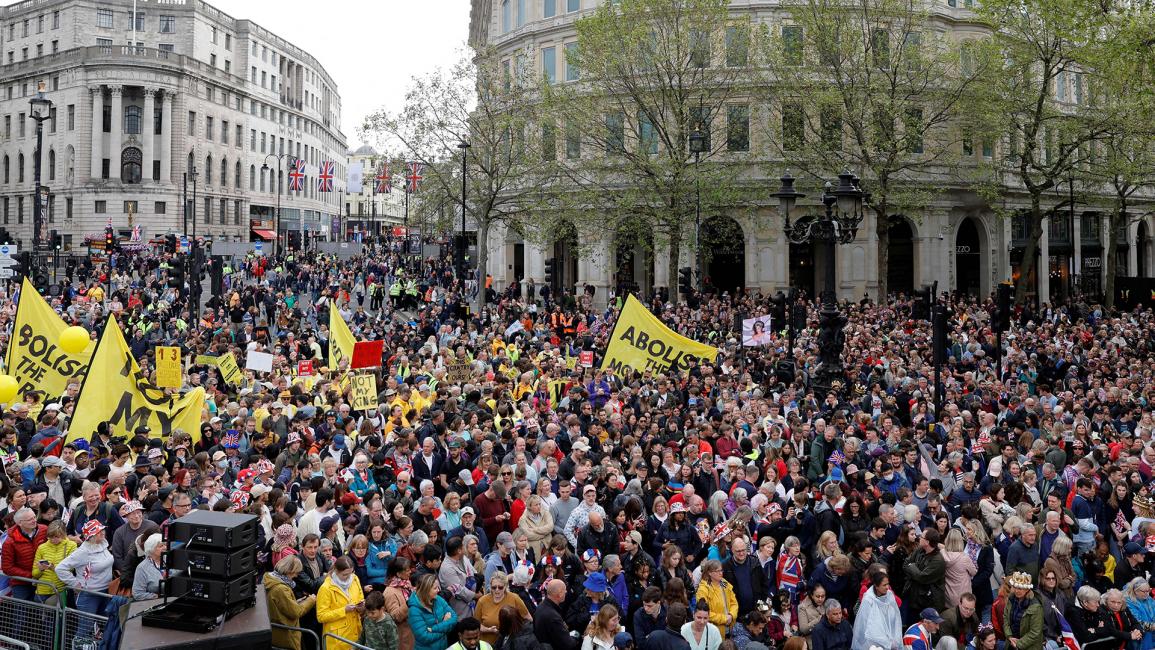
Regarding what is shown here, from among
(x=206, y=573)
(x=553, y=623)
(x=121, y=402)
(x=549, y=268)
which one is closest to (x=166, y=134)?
(x=549, y=268)

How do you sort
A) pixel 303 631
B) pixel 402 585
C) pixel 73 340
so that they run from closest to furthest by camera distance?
pixel 303 631 → pixel 402 585 → pixel 73 340

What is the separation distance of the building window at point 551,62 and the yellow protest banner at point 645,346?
3205 centimetres

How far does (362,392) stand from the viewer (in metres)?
17.8

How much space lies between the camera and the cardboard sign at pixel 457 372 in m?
20.8

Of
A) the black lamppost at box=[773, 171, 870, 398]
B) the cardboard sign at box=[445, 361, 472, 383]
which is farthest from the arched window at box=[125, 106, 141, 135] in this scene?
the black lamppost at box=[773, 171, 870, 398]

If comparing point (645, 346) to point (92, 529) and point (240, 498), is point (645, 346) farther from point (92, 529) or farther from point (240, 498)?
point (92, 529)

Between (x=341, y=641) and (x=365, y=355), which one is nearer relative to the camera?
(x=341, y=641)

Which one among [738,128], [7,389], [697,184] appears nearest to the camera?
[7,389]

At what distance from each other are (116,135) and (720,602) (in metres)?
93.4

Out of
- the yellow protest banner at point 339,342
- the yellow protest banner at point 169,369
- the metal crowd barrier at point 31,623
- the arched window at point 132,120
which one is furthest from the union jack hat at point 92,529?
the arched window at point 132,120

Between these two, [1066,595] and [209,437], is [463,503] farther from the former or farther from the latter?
[1066,595]

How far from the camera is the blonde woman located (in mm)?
10484

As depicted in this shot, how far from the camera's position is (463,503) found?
468 inches

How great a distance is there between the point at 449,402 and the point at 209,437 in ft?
12.8
